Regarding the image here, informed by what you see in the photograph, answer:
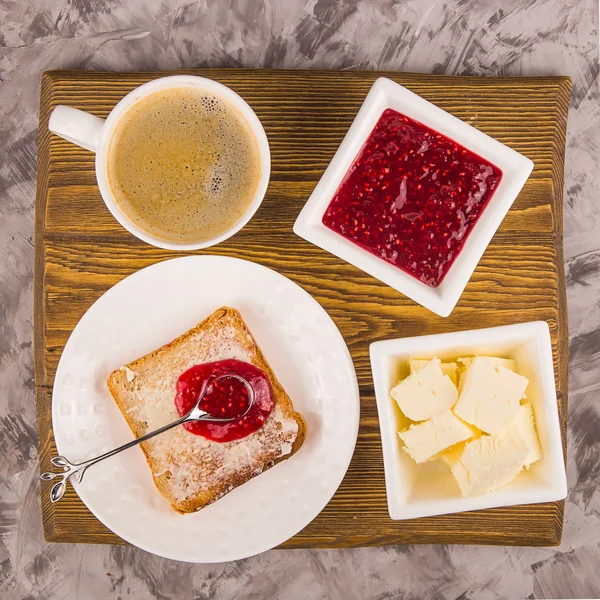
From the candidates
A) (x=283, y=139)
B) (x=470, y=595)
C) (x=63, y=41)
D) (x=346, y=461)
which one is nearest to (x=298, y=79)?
(x=283, y=139)

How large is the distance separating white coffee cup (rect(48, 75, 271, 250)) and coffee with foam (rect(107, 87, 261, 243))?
0.04ft

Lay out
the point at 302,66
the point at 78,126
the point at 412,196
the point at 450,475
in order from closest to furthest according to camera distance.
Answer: the point at 78,126 < the point at 412,196 < the point at 450,475 < the point at 302,66

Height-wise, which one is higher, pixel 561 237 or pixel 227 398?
pixel 561 237

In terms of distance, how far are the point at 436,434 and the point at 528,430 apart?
0.21 metres

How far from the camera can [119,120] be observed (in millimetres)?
1170

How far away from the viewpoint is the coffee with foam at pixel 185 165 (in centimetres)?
119

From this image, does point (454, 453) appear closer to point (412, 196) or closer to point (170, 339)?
point (412, 196)

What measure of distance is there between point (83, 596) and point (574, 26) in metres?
1.93

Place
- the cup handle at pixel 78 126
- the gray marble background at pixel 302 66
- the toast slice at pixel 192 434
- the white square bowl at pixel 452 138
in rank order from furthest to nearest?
the gray marble background at pixel 302 66, the toast slice at pixel 192 434, the white square bowl at pixel 452 138, the cup handle at pixel 78 126

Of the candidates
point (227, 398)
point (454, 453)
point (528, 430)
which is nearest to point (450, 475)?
point (454, 453)

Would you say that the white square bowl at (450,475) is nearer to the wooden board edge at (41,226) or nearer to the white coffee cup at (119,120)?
the white coffee cup at (119,120)

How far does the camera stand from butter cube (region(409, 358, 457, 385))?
1304 millimetres

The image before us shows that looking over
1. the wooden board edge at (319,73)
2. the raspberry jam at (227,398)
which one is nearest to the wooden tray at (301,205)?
the wooden board edge at (319,73)

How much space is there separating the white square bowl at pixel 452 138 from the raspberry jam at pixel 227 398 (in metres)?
0.34
